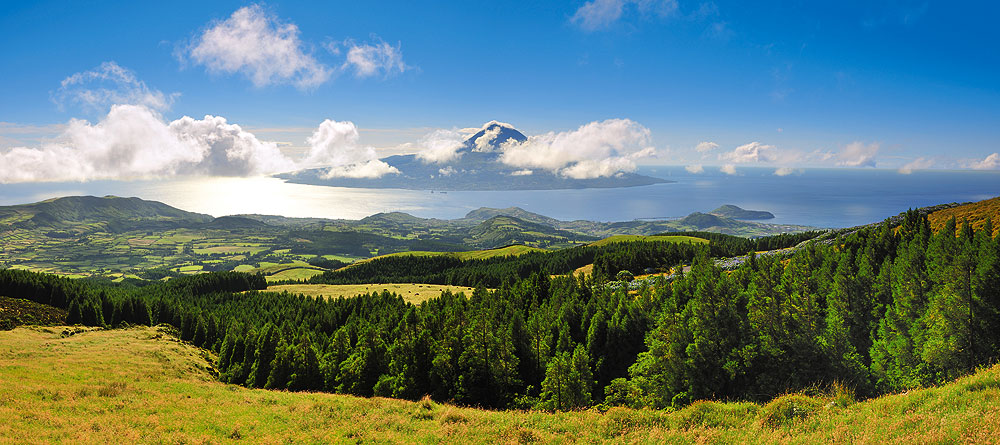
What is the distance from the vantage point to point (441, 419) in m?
26.4

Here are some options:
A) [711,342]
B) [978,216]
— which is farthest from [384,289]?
[978,216]

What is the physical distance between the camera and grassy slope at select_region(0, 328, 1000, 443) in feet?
58.2

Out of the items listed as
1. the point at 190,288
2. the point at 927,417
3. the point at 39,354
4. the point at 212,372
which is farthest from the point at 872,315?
the point at 190,288

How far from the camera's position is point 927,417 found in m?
17.2

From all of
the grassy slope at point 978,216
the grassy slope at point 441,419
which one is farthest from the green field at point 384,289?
the grassy slope at point 978,216

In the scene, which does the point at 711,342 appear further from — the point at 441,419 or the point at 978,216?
the point at 978,216

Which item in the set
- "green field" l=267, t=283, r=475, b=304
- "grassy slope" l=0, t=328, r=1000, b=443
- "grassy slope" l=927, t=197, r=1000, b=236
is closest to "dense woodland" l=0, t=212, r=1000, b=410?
"grassy slope" l=927, t=197, r=1000, b=236

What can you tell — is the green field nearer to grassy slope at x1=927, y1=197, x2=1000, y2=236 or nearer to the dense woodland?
the dense woodland

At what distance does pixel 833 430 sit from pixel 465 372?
40821 mm

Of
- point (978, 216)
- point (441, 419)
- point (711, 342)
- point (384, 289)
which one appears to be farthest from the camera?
point (384, 289)

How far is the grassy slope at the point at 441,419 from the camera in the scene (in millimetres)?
17750

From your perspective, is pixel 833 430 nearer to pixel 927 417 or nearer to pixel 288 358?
pixel 927 417

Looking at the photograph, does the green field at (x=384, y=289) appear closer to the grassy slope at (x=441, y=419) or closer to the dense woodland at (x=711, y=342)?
the dense woodland at (x=711, y=342)

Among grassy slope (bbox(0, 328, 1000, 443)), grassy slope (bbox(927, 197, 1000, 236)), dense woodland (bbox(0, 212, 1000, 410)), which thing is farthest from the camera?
grassy slope (bbox(927, 197, 1000, 236))
